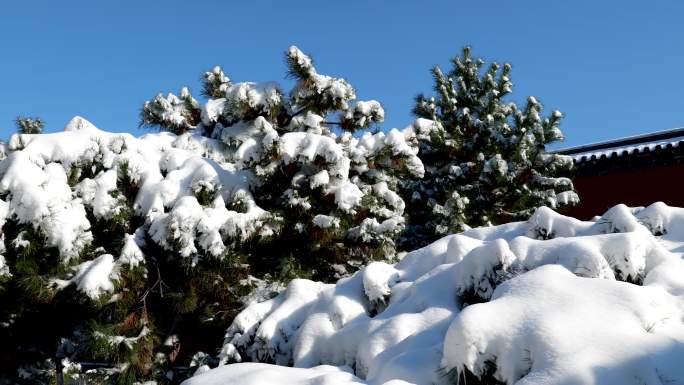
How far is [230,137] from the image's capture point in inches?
Result: 253

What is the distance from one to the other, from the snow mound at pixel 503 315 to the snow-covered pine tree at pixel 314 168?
1689 mm

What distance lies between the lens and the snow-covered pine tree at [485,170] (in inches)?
337

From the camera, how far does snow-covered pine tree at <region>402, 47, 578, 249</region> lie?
8555 millimetres

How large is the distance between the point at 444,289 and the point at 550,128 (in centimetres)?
716

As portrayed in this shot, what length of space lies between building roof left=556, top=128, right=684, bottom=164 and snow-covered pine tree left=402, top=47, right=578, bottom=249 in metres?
0.71

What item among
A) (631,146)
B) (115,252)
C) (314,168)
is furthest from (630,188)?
(115,252)

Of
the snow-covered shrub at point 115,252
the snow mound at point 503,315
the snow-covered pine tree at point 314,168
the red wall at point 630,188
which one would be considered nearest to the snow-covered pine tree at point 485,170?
the red wall at point 630,188

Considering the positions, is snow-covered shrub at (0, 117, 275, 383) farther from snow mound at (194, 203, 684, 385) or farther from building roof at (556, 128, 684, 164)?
building roof at (556, 128, 684, 164)

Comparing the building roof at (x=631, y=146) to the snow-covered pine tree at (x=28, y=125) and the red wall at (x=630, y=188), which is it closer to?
the red wall at (x=630, y=188)

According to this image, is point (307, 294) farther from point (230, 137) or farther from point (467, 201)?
point (467, 201)

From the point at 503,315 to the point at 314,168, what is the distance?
3.66 meters

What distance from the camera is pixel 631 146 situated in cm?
918

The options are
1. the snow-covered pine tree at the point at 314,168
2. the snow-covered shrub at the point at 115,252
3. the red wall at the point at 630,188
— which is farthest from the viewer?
the red wall at the point at 630,188

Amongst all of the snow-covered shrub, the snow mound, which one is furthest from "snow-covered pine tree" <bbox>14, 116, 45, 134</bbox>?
the snow mound
